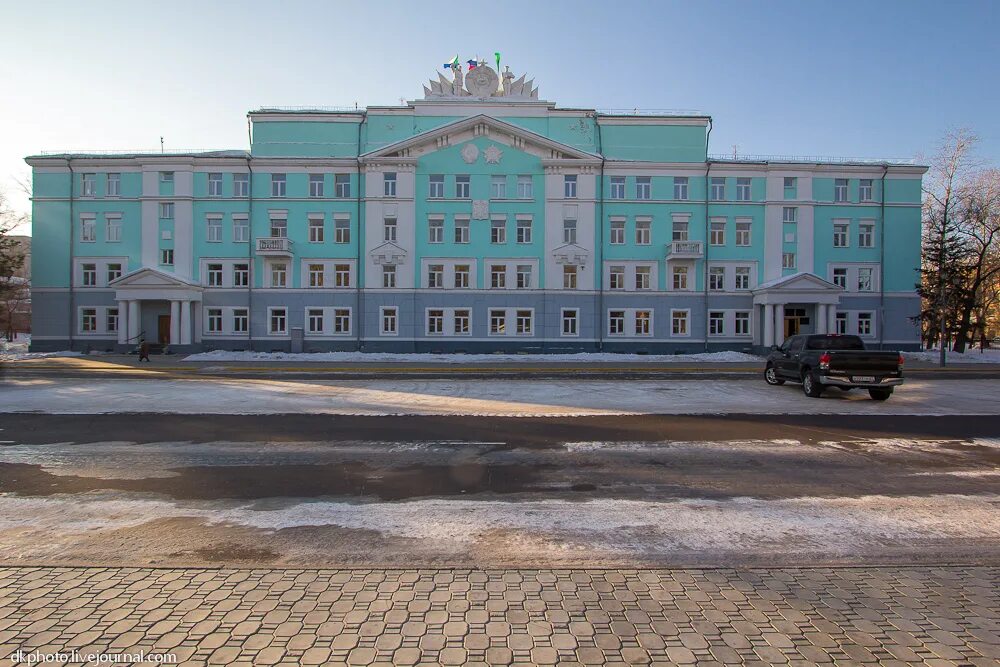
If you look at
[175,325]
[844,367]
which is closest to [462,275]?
[175,325]

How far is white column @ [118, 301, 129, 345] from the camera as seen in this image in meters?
36.8

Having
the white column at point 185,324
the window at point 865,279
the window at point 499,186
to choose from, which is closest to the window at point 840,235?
the window at point 865,279

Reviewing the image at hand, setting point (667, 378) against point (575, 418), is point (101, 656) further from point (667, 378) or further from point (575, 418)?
point (667, 378)

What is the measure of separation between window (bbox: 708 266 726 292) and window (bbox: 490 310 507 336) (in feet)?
52.5

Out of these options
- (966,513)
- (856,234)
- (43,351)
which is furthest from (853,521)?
(43,351)

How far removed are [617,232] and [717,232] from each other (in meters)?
7.86

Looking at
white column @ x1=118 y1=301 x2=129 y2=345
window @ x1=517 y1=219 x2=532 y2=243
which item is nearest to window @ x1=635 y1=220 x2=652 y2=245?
window @ x1=517 y1=219 x2=532 y2=243

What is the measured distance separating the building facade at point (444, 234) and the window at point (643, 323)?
150 millimetres

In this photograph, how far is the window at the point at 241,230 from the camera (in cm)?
3884

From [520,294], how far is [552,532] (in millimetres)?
34141

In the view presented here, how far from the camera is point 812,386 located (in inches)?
619

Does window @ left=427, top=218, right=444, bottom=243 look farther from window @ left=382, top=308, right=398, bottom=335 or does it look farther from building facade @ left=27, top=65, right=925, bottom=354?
window @ left=382, top=308, right=398, bottom=335

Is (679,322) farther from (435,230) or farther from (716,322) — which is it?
(435,230)

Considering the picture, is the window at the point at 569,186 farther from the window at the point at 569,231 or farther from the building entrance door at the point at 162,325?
the building entrance door at the point at 162,325
